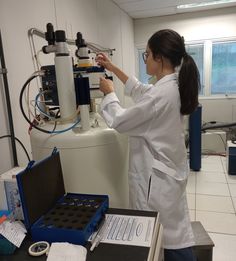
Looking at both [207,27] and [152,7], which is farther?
[207,27]

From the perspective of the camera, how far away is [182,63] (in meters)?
1.34

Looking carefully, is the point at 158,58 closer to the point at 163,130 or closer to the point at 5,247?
the point at 163,130

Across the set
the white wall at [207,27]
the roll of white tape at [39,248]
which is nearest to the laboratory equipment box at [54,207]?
the roll of white tape at [39,248]

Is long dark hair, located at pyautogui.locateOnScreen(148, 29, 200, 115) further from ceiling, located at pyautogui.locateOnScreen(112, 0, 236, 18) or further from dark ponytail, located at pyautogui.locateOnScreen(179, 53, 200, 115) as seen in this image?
ceiling, located at pyautogui.locateOnScreen(112, 0, 236, 18)

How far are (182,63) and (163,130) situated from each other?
0.37 meters

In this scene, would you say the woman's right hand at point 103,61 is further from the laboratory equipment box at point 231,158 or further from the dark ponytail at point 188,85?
the laboratory equipment box at point 231,158

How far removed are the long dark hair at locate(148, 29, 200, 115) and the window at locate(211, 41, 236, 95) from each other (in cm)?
423

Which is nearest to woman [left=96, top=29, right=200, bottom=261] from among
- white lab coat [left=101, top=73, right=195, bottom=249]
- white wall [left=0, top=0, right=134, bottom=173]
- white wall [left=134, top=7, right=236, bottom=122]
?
white lab coat [left=101, top=73, right=195, bottom=249]

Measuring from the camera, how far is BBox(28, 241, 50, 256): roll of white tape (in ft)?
2.91

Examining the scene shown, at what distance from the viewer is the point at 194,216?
8.85ft

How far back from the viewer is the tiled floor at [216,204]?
225 cm

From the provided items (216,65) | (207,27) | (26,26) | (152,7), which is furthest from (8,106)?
(216,65)

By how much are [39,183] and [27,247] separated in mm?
236

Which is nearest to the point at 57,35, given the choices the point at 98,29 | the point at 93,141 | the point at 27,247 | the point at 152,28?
the point at 93,141
